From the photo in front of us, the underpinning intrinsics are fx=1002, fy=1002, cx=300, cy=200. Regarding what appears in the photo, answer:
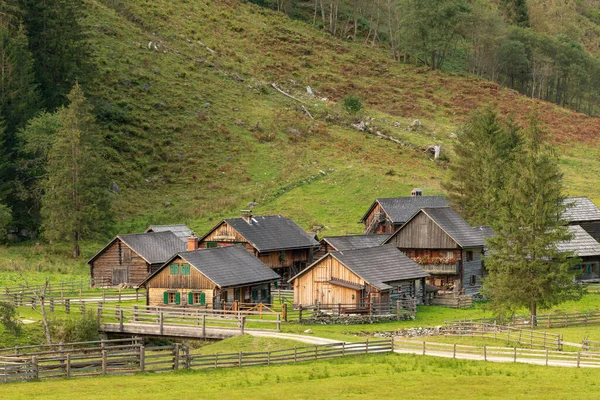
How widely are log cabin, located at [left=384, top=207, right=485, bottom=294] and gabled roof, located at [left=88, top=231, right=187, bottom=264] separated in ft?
60.4

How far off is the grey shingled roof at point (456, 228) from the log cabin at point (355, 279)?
23.3ft

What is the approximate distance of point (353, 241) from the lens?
82.8 m

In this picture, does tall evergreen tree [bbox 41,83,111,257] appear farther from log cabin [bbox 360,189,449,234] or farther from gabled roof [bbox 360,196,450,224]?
gabled roof [bbox 360,196,450,224]

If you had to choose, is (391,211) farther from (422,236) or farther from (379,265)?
(379,265)

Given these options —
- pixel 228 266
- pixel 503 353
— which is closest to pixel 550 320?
pixel 503 353

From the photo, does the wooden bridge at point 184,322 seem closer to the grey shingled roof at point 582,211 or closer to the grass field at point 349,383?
the grass field at point 349,383

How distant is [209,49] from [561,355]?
104 m

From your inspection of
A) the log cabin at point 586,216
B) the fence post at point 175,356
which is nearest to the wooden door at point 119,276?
the fence post at point 175,356

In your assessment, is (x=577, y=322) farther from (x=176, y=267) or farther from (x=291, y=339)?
(x=176, y=267)

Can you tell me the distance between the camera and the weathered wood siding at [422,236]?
79.6 m

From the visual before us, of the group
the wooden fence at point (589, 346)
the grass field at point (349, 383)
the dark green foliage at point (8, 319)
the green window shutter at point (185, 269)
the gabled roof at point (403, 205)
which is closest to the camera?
the grass field at point (349, 383)

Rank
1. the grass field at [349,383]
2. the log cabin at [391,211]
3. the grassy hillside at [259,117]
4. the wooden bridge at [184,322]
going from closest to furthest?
1. the grass field at [349,383]
2. the wooden bridge at [184,322]
3. the log cabin at [391,211]
4. the grassy hillside at [259,117]

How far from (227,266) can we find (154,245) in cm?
1455

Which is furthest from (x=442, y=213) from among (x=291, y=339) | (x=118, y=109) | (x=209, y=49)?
(x=209, y=49)
